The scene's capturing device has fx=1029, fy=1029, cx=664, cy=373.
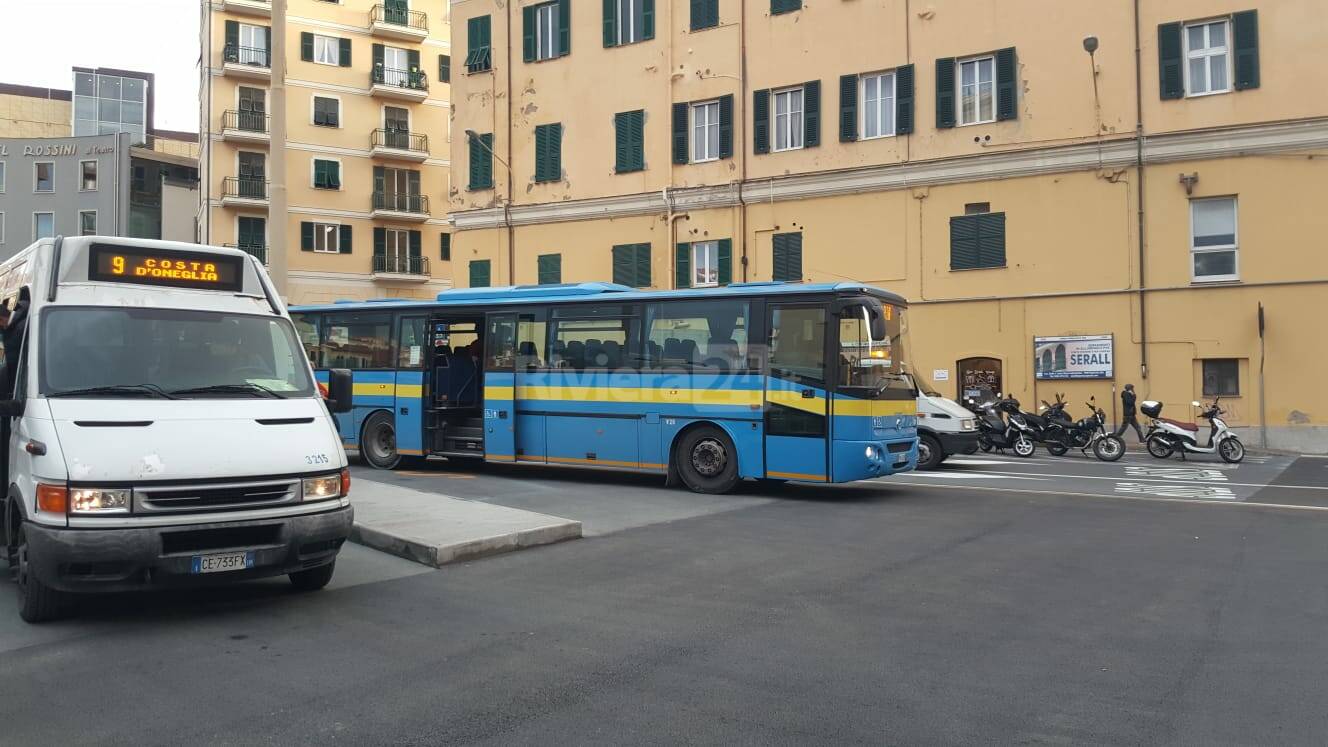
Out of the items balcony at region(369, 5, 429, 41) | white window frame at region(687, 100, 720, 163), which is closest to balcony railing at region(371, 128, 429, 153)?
balcony at region(369, 5, 429, 41)

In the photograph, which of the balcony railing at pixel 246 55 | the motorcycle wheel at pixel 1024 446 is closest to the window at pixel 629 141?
the motorcycle wheel at pixel 1024 446

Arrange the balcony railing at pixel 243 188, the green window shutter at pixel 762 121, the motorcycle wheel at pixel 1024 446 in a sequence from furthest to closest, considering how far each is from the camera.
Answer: the balcony railing at pixel 243 188
the green window shutter at pixel 762 121
the motorcycle wheel at pixel 1024 446

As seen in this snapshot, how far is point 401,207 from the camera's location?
4934cm

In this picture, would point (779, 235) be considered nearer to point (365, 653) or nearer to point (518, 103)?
point (518, 103)

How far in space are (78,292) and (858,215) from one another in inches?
838

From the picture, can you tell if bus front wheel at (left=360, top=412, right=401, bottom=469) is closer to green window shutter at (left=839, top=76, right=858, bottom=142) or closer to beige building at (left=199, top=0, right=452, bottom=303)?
green window shutter at (left=839, top=76, right=858, bottom=142)

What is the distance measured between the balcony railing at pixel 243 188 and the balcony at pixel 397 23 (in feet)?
29.8

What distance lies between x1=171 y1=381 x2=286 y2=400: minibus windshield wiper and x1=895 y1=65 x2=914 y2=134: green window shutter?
2104 centimetres

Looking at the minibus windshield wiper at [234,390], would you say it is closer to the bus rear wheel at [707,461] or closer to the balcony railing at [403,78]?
the bus rear wheel at [707,461]

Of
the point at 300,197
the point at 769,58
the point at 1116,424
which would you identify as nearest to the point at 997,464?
the point at 1116,424

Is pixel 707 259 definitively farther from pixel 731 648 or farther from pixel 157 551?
pixel 157 551

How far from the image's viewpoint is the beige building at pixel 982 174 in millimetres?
21969

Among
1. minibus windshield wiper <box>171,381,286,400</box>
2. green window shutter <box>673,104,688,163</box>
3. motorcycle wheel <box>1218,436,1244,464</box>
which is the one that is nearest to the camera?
minibus windshield wiper <box>171,381,286,400</box>

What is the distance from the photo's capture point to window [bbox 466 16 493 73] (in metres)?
32.1
